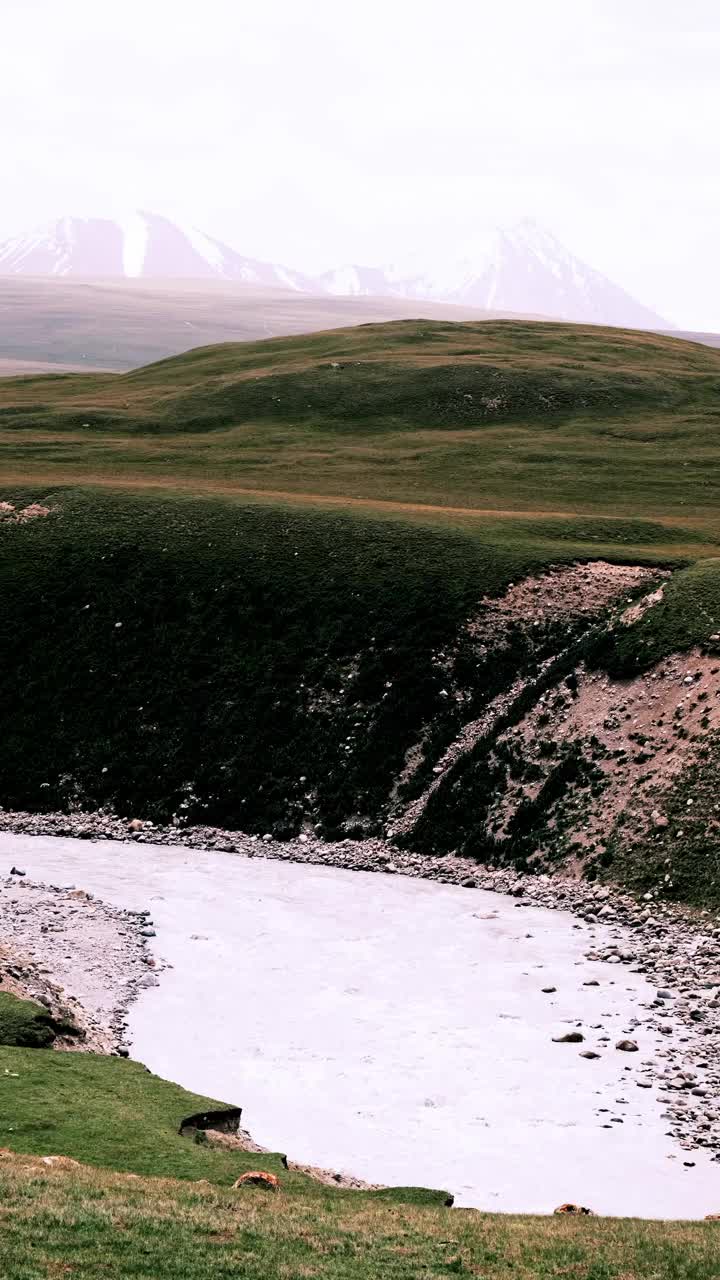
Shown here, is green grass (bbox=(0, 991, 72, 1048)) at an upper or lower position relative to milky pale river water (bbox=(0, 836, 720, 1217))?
upper

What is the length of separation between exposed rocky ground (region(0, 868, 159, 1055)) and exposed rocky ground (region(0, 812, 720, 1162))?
0.23ft

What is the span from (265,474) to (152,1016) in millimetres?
64827

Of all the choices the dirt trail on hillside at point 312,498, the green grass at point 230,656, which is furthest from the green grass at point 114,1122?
the dirt trail on hillside at point 312,498

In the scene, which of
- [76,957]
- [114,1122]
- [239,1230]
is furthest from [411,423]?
[239,1230]

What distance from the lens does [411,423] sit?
121 m

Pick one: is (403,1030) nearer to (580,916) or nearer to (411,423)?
(580,916)

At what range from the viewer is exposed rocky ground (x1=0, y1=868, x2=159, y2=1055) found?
38719 mm

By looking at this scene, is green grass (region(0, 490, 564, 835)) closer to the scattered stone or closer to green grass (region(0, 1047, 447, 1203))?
green grass (region(0, 1047, 447, 1203))

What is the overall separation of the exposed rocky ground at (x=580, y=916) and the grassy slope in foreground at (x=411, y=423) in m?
34.6

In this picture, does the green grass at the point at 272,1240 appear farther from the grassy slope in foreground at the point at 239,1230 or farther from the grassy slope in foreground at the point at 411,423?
the grassy slope in foreground at the point at 411,423

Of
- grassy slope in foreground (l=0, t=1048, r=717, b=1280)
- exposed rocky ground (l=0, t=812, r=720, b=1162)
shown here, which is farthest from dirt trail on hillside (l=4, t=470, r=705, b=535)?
grassy slope in foreground (l=0, t=1048, r=717, b=1280)

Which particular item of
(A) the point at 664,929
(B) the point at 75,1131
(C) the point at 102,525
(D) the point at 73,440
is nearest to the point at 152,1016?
(B) the point at 75,1131

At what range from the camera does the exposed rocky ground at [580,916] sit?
37.2 m

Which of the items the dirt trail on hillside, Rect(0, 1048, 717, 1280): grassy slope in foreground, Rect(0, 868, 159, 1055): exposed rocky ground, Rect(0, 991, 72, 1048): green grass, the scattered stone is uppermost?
the dirt trail on hillside
